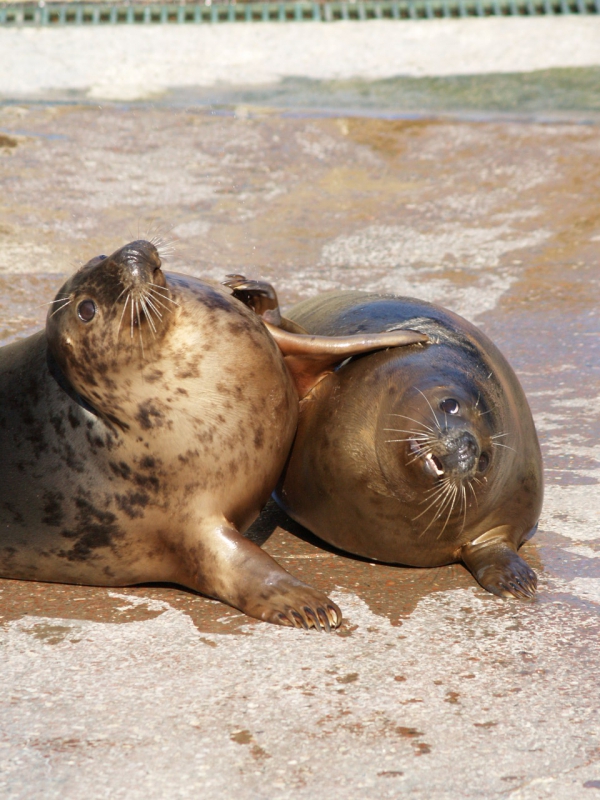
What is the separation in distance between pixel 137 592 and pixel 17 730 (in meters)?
0.98

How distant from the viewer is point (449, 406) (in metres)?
3.39

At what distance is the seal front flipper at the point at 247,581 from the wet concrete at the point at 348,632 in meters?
0.05

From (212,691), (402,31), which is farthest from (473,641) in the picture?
(402,31)

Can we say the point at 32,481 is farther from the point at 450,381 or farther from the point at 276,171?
the point at 276,171

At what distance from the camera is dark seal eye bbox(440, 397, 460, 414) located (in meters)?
3.38

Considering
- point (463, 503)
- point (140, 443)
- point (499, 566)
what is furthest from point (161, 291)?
point (499, 566)

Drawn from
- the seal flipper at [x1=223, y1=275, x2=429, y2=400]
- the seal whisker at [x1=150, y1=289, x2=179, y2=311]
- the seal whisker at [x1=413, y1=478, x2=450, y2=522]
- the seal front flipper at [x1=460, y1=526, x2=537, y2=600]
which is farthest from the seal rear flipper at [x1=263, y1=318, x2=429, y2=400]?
the seal front flipper at [x1=460, y1=526, x2=537, y2=600]

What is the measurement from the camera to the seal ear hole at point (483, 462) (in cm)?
→ 339

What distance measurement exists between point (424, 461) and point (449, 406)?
0.20 metres

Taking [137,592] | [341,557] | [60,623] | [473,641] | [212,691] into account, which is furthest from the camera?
[341,557]

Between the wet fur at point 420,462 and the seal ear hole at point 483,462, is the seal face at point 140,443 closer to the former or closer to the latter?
the wet fur at point 420,462

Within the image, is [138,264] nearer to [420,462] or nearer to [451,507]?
[420,462]

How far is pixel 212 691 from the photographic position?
2.72 metres

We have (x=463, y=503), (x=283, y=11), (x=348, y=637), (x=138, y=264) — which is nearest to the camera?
(x=348, y=637)
